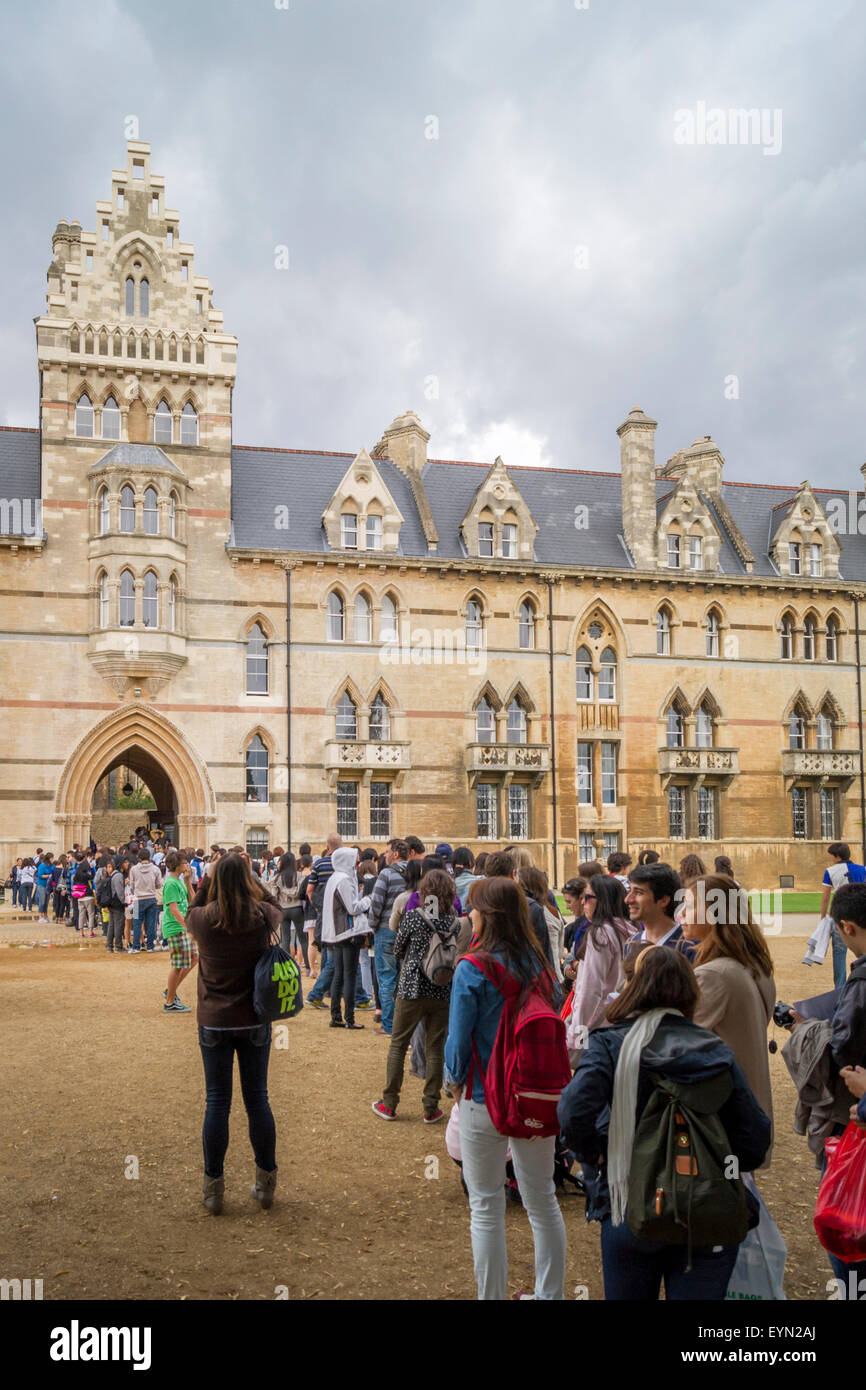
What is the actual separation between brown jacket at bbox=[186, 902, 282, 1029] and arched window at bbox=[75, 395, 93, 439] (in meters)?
27.1

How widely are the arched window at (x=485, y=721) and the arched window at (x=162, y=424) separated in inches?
486

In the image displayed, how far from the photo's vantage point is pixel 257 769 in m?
31.6

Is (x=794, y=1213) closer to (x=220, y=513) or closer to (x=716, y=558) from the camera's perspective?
(x=220, y=513)

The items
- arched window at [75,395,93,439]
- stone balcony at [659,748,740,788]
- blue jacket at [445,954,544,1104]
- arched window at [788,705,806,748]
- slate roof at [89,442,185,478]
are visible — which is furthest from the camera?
arched window at [788,705,806,748]

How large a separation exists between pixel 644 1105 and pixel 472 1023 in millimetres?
1364

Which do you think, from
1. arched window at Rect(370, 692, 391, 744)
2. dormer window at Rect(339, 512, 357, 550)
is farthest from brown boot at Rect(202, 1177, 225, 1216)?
dormer window at Rect(339, 512, 357, 550)

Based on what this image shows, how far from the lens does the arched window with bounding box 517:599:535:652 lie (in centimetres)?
3409

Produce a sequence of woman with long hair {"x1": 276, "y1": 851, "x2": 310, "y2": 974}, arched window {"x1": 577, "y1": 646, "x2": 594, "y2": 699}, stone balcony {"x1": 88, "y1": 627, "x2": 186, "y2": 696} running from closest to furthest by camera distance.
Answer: woman with long hair {"x1": 276, "y1": 851, "x2": 310, "y2": 974}
stone balcony {"x1": 88, "y1": 627, "x2": 186, "y2": 696}
arched window {"x1": 577, "y1": 646, "x2": 594, "y2": 699}

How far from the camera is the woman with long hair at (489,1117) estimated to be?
4914 millimetres

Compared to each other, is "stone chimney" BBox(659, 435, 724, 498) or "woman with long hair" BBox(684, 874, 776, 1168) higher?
"stone chimney" BBox(659, 435, 724, 498)

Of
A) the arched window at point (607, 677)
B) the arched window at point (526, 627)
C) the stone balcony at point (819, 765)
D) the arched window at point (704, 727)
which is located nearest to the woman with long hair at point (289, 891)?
the arched window at point (526, 627)

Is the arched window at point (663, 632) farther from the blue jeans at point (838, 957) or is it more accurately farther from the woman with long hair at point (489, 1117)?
the woman with long hair at point (489, 1117)

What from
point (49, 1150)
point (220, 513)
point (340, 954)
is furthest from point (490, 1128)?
point (220, 513)

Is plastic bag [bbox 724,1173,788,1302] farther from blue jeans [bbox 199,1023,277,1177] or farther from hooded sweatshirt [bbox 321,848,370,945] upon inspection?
hooded sweatshirt [bbox 321,848,370,945]
